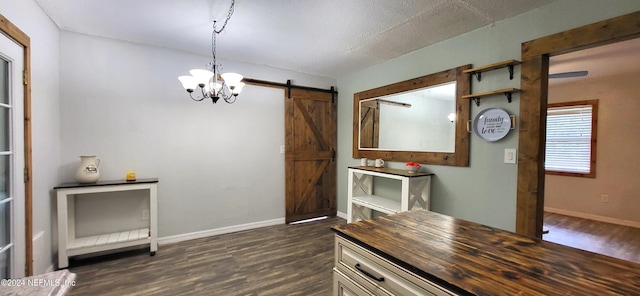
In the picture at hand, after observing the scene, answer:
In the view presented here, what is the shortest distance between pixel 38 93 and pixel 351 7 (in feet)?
9.00

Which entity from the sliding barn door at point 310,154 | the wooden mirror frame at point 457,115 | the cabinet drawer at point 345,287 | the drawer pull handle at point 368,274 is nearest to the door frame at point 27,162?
the cabinet drawer at point 345,287

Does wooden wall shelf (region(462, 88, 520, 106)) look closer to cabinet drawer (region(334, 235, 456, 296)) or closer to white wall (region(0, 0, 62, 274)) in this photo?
cabinet drawer (region(334, 235, 456, 296))

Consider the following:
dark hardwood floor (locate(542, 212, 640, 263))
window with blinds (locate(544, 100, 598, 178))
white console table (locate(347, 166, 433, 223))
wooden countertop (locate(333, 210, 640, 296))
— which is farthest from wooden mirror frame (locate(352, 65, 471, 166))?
window with blinds (locate(544, 100, 598, 178))

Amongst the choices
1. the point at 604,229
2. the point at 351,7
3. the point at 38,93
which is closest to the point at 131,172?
the point at 38,93

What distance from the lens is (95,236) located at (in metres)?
2.73

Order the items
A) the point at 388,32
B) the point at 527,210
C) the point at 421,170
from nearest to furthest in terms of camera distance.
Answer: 1. the point at 527,210
2. the point at 388,32
3. the point at 421,170

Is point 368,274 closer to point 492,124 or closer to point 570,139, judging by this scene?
point 492,124

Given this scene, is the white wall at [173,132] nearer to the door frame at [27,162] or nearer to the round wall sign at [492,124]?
the door frame at [27,162]

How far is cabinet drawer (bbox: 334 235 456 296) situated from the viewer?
936 millimetres

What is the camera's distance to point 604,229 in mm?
3764

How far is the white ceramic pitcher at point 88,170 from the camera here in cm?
253

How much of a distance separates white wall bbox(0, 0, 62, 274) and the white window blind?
7.18 meters

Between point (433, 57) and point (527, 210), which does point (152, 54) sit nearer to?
point (433, 57)

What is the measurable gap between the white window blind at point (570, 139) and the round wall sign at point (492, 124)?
3519 millimetres
